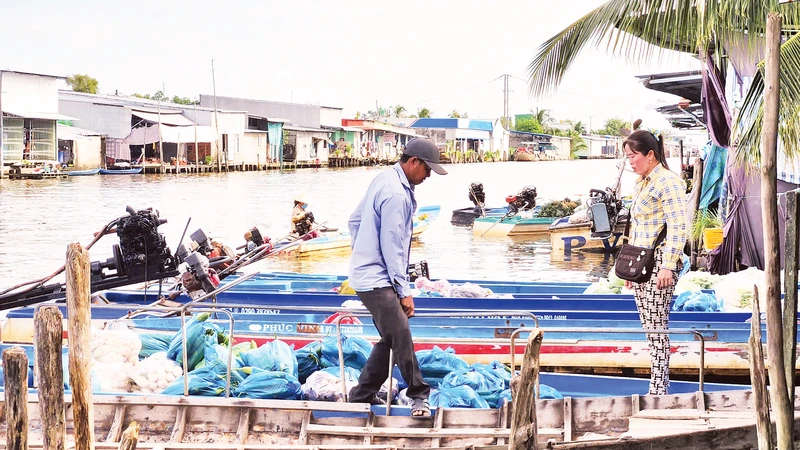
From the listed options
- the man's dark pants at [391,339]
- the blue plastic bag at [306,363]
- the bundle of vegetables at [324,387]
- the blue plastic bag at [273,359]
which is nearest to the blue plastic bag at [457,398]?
the man's dark pants at [391,339]

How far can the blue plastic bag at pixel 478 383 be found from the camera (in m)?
6.61

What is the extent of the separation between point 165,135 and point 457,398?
5368 centimetres

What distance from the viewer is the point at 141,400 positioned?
6.20 metres

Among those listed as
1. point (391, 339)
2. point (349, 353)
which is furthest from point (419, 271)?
point (391, 339)

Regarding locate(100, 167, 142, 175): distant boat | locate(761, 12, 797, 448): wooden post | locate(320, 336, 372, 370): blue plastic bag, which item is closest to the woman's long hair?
locate(761, 12, 797, 448): wooden post

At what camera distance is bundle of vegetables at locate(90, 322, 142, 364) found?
293 inches

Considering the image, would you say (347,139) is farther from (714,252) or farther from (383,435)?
(383,435)

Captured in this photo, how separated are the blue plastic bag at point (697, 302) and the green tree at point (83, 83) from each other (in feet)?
285

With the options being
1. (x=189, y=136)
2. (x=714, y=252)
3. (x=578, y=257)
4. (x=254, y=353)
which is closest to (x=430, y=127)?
(x=189, y=136)

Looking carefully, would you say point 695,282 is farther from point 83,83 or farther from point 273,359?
point 83,83

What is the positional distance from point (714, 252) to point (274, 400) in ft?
31.0

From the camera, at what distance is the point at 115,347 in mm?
7535

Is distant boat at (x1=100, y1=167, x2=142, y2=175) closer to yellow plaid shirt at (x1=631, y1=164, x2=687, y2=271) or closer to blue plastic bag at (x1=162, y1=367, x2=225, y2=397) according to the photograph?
blue plastic bag at (x1=162, y1=367, x2=225, y2=397)

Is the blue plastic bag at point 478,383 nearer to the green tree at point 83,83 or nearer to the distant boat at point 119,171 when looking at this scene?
the distant boat at point 119,171
